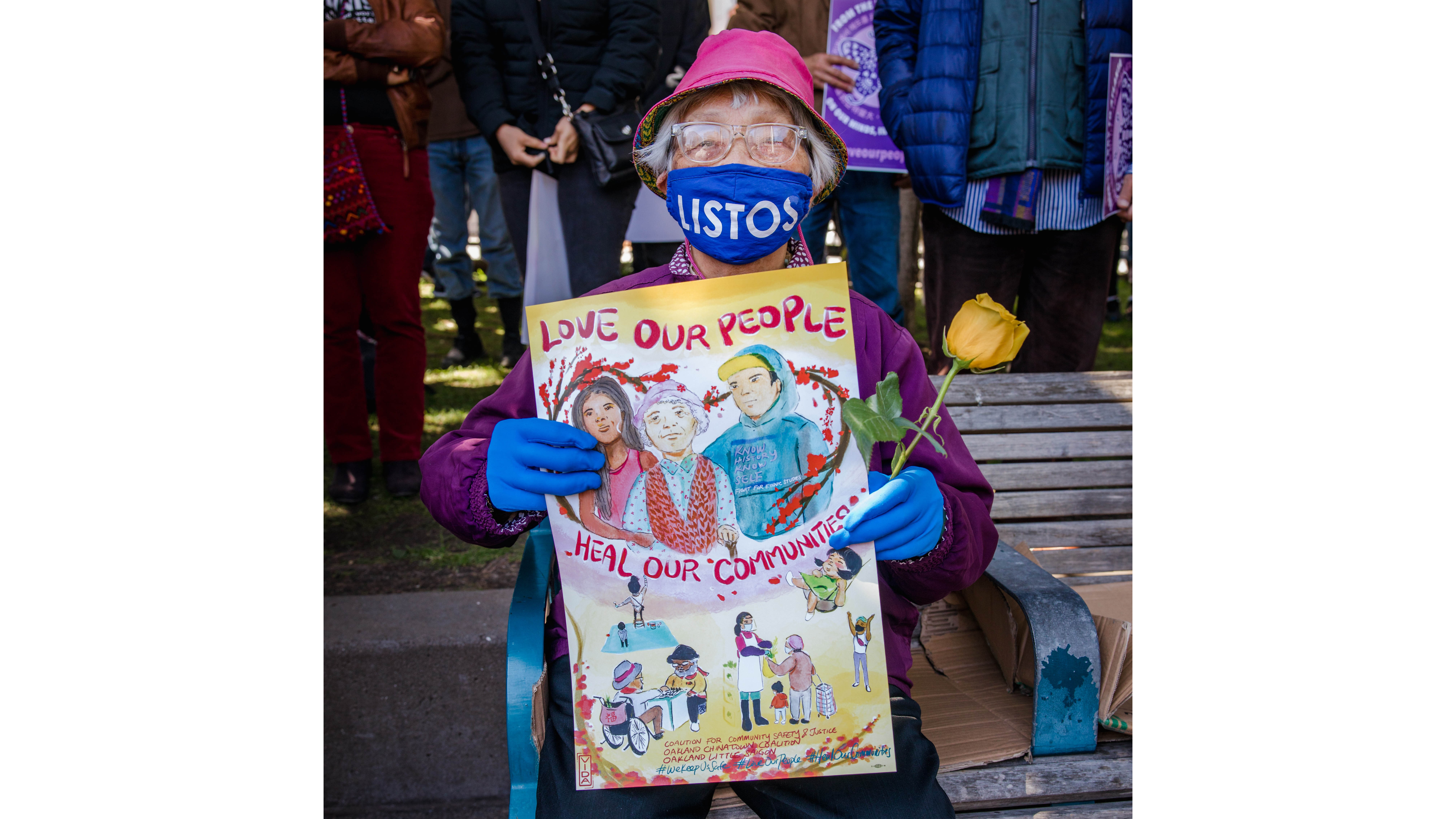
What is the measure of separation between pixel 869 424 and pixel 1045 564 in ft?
4.57

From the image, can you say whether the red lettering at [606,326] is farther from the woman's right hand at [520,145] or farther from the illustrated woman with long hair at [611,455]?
the woman's right hand at [520,145]

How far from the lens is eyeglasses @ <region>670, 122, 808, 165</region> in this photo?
178cm

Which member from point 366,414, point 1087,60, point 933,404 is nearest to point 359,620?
point 366,414

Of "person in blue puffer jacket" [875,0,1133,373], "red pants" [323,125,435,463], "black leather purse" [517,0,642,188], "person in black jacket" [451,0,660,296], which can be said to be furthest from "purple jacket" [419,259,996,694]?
"red pants" [323,125,435,463]

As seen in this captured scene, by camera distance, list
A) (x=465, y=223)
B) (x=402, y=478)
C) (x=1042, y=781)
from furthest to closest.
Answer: (x=465, y=223)
(x=402, y=478)
(x=1042, y=781)

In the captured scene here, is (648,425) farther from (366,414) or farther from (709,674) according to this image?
(366,414)

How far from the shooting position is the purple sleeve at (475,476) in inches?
63.8

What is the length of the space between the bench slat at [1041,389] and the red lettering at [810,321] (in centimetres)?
134

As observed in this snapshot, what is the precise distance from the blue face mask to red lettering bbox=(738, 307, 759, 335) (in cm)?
31

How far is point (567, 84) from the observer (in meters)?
3.46

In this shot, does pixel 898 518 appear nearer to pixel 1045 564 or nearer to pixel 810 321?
pixel 810 321

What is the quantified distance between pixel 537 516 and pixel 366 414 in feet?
7.70

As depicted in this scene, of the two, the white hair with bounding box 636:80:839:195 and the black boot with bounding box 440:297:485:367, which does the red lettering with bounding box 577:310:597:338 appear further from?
the black boot with bounding box 440:297:485:367

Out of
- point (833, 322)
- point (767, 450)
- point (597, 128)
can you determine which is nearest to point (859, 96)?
point (597, 128)
